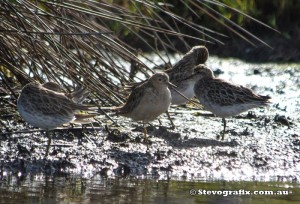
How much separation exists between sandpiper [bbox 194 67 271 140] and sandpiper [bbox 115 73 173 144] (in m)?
0.88

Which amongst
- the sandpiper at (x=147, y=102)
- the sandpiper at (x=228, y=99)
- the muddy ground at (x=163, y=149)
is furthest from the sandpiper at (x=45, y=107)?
the sandpiper at (x=228, y=99)

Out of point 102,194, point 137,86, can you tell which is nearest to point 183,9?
point 137,86

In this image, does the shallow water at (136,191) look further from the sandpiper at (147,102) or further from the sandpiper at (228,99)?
the sandpiper at (228,99)

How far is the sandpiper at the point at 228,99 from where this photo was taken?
445 inches

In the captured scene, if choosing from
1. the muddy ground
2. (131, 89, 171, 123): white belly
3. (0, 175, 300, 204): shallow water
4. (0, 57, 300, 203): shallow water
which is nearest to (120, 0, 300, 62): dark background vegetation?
the muddy ground

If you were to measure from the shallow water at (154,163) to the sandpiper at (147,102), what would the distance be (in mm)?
272

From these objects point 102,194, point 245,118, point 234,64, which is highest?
point 234,64

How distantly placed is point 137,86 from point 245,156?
5.29 feet

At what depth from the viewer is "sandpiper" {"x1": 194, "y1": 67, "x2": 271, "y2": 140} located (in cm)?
1130

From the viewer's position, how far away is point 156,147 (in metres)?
10.4

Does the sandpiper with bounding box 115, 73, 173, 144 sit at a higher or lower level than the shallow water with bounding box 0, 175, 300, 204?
higher

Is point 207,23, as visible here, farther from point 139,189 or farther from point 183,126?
point 139,189

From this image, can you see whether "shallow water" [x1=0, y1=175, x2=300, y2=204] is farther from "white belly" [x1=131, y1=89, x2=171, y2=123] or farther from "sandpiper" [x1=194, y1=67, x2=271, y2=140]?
"sandpiper" [x1=194, y1=67, x2=271, y2=140]

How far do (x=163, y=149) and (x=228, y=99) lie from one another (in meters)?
1.37
